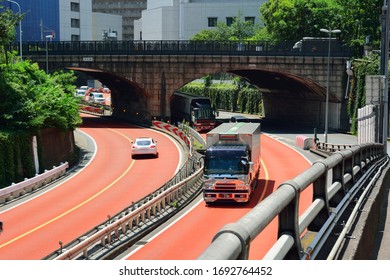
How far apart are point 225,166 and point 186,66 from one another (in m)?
51.4

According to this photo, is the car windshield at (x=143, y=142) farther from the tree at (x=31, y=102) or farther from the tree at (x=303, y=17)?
the tree at (x=303, y=17)

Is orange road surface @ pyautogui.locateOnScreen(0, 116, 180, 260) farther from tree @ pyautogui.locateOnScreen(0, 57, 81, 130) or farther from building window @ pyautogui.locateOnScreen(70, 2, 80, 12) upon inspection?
building window @ pyautogui.locateOnScreen(70, 2, 80, 12)

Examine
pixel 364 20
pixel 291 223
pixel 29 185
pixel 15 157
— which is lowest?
pixel 29 185

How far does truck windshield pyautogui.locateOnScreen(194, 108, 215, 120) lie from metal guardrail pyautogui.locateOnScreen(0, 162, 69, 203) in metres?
28.7

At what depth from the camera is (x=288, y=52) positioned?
271 feet

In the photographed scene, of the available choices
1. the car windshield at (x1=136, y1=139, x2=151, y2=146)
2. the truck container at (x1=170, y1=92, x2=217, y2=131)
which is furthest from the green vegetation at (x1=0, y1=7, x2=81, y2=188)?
the truck container at (x1=170, y1=92, x2=217, y2=131)

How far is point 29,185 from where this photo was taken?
1711 inches

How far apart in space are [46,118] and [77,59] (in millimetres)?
31076

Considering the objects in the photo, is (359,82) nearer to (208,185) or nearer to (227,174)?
(227,174)

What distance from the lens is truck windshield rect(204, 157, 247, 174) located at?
3438 centimetres

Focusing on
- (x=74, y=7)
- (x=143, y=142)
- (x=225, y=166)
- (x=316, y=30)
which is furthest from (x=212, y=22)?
(x=225, y=166)

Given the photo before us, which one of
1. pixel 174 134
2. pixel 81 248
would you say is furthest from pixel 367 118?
pixel 174 134

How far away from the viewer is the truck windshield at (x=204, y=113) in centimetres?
7812

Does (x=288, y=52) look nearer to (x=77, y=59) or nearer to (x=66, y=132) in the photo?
(x=77, y=59)
